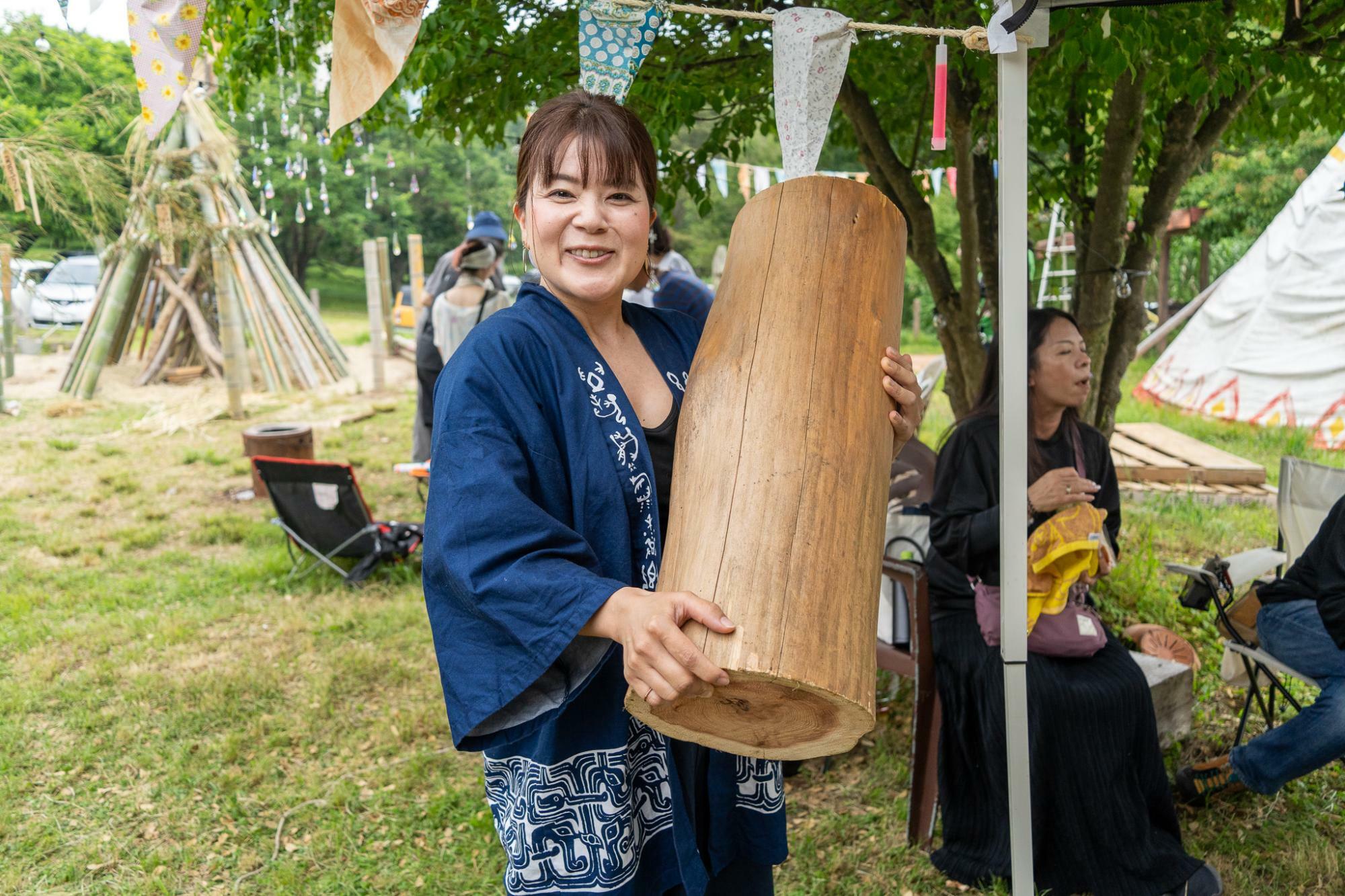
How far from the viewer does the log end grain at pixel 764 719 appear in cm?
134

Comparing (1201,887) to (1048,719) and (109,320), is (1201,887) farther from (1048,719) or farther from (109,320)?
(109,320)

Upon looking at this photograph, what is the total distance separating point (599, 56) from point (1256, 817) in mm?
3051

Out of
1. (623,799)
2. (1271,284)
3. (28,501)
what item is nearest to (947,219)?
→ (1271,284)

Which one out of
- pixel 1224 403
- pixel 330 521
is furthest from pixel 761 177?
pixel 330 521

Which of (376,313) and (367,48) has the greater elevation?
(367,48)

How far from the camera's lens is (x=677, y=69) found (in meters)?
3.58

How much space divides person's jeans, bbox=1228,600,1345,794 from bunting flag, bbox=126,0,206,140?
3.28 m

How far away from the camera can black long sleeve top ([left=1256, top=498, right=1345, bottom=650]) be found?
111 inches

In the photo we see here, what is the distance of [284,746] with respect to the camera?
153 inches

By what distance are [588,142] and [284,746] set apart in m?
3.18

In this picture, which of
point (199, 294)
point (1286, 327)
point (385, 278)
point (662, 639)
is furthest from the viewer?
point (385, 278)

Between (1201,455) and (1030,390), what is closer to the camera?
(1030,390)

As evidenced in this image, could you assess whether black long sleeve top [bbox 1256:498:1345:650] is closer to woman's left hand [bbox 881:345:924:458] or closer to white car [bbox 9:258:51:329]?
woman's left hand [bbox 881:345:924:458]

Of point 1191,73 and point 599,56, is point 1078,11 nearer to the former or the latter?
point 1191,73
